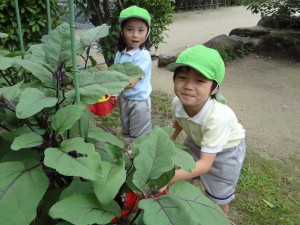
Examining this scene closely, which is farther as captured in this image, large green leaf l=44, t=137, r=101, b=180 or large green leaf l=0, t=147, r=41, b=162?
large green leaf l=0, t=147, r=41, b=162

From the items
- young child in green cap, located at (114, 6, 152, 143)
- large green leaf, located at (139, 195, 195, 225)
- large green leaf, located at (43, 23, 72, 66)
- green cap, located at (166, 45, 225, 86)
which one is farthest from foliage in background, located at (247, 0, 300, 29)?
large green leaf, located at (139, 195, 195, 225)

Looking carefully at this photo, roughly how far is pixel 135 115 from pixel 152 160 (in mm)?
2047

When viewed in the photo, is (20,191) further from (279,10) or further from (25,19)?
(279,10)

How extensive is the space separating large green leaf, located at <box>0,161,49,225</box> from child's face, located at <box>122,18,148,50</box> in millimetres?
1950

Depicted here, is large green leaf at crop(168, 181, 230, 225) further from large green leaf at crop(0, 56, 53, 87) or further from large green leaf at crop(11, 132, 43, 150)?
large green leaf at crop(0, 56, 53, 87)

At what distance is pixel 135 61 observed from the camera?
8.86 ft

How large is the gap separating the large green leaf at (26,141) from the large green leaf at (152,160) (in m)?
0.27

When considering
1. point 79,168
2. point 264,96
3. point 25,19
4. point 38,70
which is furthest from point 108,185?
point 264,96

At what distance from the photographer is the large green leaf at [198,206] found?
32.7 inches

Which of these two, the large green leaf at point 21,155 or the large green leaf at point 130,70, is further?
the large green leaf at point 130,70

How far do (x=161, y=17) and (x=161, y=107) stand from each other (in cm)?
123

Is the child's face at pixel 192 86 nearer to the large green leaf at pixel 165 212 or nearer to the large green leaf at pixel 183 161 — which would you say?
the large green leaf at pixel 183 161

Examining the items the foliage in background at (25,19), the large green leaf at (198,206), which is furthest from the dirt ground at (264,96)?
the large green leaf at (198,206)

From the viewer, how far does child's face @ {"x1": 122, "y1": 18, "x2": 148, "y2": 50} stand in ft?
8.75
